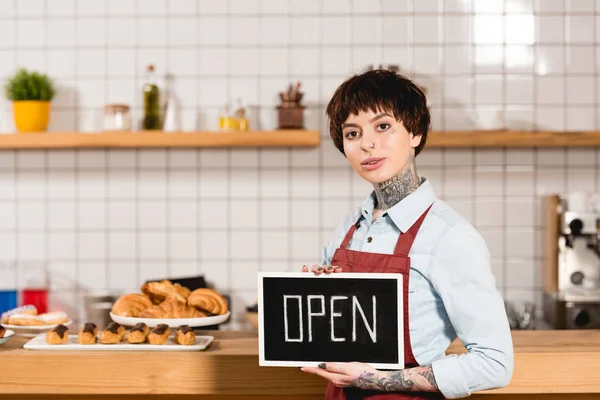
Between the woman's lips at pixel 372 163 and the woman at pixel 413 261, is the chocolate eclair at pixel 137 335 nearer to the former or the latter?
the woman at pixel 413 261

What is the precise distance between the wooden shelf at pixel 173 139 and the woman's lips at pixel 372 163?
5.32ft

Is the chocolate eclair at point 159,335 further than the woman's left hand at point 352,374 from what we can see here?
Yes

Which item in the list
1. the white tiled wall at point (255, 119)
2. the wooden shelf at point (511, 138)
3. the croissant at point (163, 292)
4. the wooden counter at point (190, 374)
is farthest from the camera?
the white tiled wall at point (255, 119)

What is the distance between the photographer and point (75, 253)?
11.1ft

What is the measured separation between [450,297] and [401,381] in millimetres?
190

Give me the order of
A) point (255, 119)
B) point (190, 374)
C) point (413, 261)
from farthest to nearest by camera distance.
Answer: point (255, 119) < point (190, 374) < point (413, 261)

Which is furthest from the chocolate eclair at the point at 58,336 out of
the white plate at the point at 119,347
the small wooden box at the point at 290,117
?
the small wooden box at the point at 290,117

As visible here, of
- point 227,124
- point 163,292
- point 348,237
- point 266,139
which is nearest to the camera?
point 348,237

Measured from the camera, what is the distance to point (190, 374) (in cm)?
180

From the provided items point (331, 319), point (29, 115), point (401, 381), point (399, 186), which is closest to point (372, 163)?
point (399, 186)

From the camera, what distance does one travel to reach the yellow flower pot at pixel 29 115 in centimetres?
320

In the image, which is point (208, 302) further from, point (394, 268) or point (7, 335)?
point (394, 268)

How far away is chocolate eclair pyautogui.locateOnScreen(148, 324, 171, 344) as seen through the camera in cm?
184

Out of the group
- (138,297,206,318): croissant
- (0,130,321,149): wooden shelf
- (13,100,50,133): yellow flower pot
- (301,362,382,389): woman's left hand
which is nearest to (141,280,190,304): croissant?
(138,297,206,318): croissant
